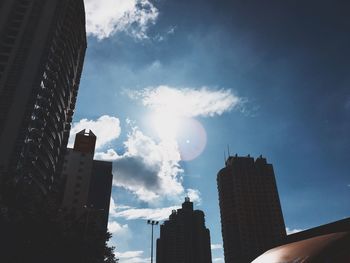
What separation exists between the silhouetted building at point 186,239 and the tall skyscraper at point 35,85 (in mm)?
79355

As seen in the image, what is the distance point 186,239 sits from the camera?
13425 cm

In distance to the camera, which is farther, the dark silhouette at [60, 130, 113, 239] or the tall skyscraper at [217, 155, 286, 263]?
the tall skyscraper at [217, 155, 286, 263]

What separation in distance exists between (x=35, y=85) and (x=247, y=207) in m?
91.2

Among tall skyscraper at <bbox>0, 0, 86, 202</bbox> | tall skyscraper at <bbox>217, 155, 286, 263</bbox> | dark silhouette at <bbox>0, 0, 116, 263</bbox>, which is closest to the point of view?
dark silhouette at <bbox>0, 0, 116, 263</bbox>

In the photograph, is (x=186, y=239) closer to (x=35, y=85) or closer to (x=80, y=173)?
(x=80, y=173)

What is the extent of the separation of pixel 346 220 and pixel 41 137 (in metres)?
56.7

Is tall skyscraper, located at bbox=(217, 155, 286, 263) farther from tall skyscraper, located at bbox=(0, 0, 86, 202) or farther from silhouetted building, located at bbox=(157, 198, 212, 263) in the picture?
tall skyscraper, located at bbox=(0, 0, 86, 202)

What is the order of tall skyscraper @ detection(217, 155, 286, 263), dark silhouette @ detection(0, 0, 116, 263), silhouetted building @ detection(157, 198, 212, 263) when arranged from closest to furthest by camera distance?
dark silhouette @ detection(0, 0, 116, 263)
tall skyscraper @ detection(217, 155, 286, 263)
silhouetted building @ detection(157, 198, 212, 263)

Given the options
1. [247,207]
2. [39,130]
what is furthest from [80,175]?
[247,207]

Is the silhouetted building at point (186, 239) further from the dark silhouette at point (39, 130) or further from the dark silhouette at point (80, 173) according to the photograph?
the dark silhouette at point (39, 130)

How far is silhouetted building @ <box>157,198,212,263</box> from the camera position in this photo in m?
130

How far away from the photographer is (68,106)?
8062cm

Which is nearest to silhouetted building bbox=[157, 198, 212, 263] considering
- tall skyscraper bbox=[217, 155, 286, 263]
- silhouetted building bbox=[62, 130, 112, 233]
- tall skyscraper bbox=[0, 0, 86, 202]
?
tall skyscraper bbox=[217, 155, 286, 263]

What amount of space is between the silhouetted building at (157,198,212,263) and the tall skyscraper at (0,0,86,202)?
3124 inches
